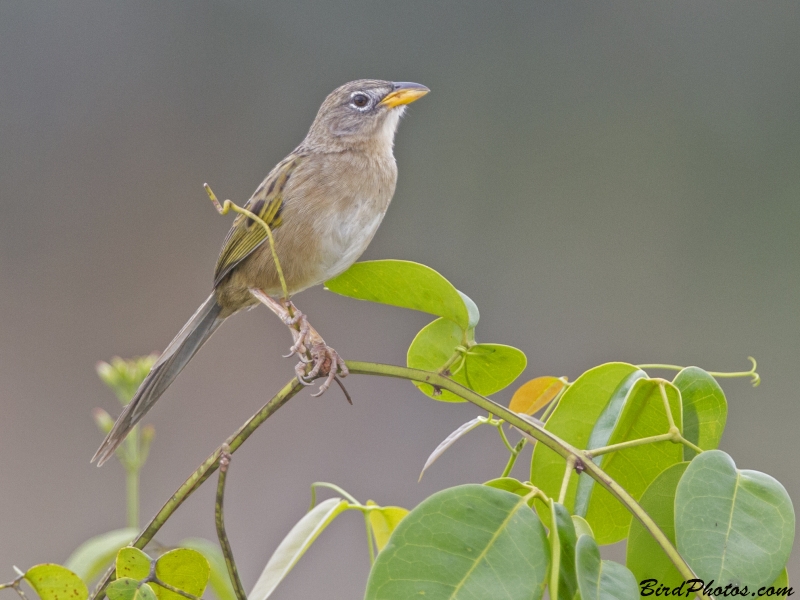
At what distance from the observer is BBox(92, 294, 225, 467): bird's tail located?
2.19 meters

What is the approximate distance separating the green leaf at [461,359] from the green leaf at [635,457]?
23 centimetres

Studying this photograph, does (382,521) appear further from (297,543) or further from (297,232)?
(297,232)

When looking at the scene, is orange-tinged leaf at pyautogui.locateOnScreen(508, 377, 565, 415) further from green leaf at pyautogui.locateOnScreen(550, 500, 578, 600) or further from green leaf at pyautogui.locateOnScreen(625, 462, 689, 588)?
green leaf at pyautogui.locateOnScreen(550, 500, 578, 600)

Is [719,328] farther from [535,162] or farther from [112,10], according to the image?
[112,10]

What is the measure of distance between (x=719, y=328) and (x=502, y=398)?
3210 mm

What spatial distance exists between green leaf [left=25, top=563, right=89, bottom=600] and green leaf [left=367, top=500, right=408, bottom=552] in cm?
52

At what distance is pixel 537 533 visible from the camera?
116 centimetres

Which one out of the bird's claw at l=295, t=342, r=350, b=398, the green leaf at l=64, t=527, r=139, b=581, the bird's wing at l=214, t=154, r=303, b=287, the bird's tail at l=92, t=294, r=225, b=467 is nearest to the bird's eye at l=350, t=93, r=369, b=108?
the bird's wing at l=214, t=154, r=303, b=287

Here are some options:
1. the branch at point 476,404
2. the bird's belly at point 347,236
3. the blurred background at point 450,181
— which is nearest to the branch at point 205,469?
the branch at point 476,404

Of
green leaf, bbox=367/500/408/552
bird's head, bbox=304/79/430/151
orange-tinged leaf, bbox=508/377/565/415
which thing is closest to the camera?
green leaf, bbox=367/500/408/552

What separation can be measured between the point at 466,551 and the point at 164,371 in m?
1.51

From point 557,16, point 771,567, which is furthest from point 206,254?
point 771,567

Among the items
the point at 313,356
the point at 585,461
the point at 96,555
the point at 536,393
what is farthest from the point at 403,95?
the point at 585,461

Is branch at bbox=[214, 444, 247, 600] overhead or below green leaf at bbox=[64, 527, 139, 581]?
overhead
